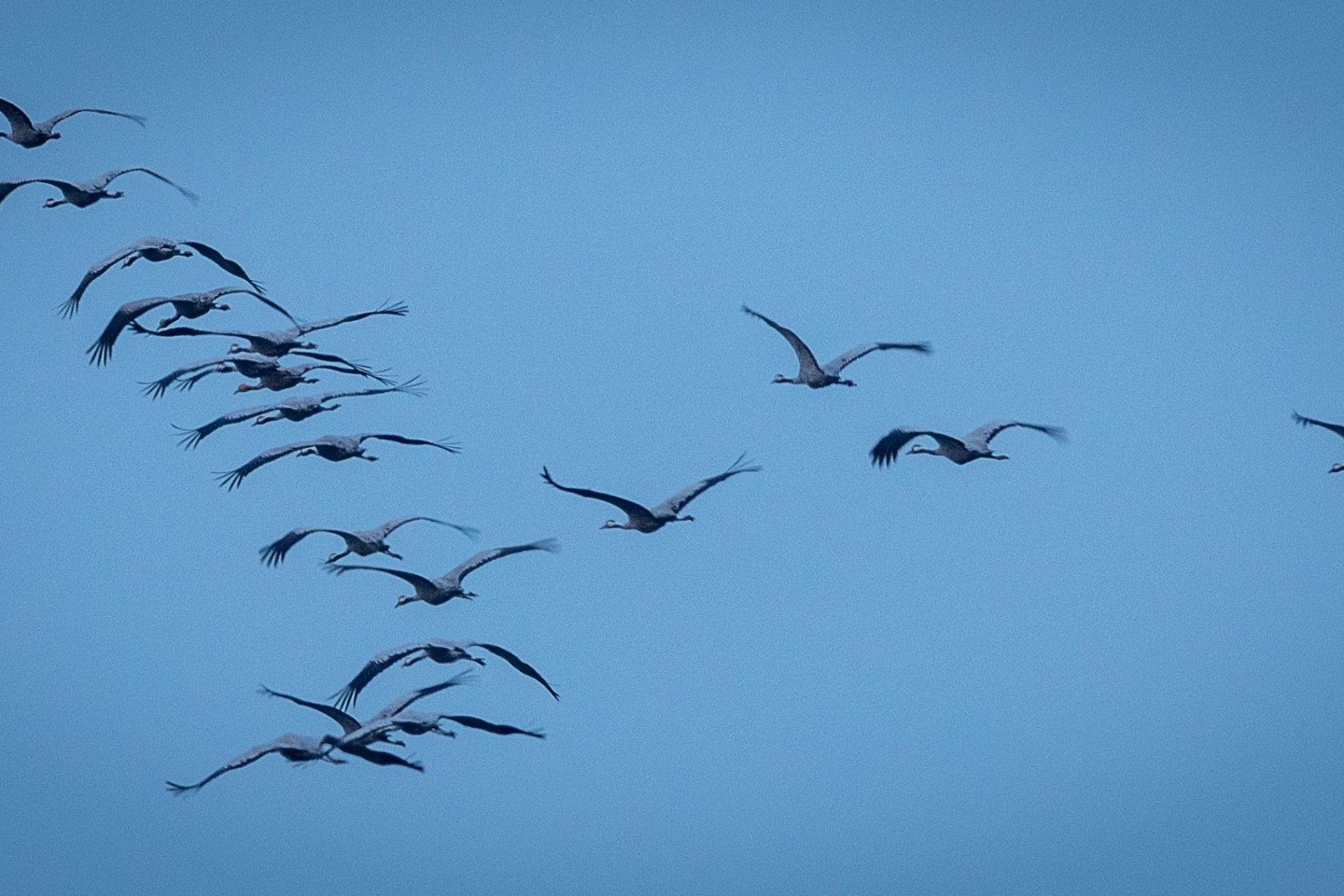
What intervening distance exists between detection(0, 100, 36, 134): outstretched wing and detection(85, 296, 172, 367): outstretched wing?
3195 mm

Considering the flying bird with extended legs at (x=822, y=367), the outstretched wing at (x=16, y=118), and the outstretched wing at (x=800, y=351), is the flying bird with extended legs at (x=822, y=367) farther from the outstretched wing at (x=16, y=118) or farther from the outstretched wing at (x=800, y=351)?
the outstretched wing at (x=16, y=118)

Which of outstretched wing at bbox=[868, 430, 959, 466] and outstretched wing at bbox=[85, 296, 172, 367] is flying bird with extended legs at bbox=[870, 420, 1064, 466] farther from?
outstretched wing at bbox=[85, 296, 172, 367]

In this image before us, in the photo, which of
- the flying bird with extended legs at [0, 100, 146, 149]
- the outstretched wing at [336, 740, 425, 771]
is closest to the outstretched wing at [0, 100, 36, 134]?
the flying bird with extended legs at [0, 100, 146, 149]

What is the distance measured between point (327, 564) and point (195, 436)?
10.0 feet

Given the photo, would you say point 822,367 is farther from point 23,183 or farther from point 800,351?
point 23,183

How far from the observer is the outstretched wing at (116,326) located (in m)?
34.3

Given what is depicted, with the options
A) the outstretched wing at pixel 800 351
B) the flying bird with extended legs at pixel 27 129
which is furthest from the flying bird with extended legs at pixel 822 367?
the flying bird with extended legs at pixel 27 129

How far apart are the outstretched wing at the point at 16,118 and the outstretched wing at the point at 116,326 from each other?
3.20 meters

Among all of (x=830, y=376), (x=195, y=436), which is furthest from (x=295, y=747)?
(x=830, y=376)

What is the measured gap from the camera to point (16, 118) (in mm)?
34625

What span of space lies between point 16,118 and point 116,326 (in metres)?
3.49

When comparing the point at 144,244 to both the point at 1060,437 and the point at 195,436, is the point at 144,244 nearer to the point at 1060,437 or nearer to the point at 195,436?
the point at 195,436

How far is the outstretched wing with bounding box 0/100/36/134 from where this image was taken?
34.2 metres

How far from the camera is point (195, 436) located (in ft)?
115
